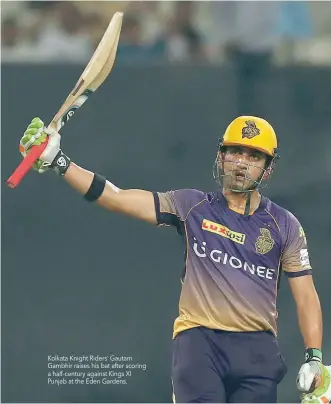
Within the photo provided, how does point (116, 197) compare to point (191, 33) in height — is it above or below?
below

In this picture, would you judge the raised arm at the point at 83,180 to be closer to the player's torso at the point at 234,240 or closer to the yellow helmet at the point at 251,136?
the player's torso at the point at 234,240

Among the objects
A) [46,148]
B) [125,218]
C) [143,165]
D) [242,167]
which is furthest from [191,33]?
[46,148]

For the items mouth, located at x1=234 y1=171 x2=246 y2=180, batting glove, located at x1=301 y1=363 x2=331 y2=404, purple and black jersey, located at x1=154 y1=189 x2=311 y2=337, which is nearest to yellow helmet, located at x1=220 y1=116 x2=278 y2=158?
mouth, located at x1=234 y1=171 x2=246 y2=180

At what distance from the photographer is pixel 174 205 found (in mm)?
4793

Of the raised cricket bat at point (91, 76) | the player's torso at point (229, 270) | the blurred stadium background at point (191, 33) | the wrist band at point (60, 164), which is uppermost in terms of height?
the blurred stadium background at point (191, 33)

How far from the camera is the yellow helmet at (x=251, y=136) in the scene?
189 inches

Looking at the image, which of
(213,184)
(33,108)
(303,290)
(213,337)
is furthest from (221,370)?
(33,108)

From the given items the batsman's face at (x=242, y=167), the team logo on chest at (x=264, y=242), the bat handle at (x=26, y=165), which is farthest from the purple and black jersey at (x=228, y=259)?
the bat handle at (x=26, y=165)

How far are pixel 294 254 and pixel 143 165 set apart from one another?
1807 mm

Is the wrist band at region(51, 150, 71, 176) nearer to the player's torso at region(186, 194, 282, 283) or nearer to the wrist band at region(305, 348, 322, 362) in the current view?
the player's torso at region(186, 194, 282, 283)

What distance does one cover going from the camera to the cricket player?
4641 millimetres

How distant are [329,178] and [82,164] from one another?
1464 mm

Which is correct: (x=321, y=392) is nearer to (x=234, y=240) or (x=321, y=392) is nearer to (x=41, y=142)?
(x=234, y=240)

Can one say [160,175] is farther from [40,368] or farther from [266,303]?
[266,303]
